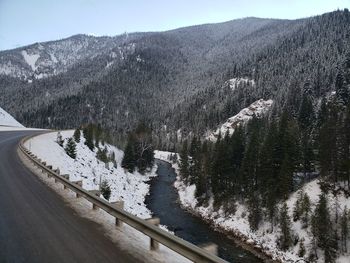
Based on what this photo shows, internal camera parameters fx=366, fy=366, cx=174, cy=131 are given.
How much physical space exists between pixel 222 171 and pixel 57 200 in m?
58.8

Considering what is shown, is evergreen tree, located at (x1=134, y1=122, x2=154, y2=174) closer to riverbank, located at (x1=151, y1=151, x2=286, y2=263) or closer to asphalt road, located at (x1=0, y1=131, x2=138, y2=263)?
riverbank, located at (x1=151, y1=151, x2=286, y2=263)

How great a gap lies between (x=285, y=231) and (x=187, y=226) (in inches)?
504

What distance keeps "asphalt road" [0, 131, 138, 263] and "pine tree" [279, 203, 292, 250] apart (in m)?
38.6

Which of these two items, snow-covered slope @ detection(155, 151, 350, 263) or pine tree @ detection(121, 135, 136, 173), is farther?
pine tree @ detection(121, 135, 136, 173)

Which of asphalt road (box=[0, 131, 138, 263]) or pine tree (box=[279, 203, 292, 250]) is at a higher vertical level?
asphalt road (box=[0, 131, 138, 263])

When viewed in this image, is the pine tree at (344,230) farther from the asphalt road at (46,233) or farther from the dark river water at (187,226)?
the asphalt road at (46,233)

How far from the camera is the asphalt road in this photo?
7.84 metres

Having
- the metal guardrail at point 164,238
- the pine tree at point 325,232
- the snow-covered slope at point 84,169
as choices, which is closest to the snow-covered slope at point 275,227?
the pine tree at point 325,232

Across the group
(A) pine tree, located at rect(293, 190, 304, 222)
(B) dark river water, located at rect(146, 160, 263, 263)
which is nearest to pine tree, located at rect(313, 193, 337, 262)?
(A) pine tree, located at rect(293, 190, 304, 222)

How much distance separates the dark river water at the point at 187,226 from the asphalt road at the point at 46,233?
2862cm

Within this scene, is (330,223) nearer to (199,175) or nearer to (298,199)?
(298,199)

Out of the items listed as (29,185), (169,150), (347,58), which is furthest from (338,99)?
(29,185)

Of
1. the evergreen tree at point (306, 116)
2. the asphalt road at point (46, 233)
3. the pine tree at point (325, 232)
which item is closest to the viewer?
the asphalt road at point (46, 233)

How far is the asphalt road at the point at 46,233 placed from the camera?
7840 mm
